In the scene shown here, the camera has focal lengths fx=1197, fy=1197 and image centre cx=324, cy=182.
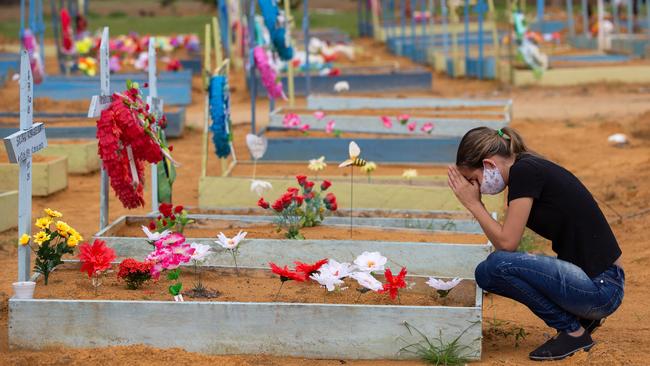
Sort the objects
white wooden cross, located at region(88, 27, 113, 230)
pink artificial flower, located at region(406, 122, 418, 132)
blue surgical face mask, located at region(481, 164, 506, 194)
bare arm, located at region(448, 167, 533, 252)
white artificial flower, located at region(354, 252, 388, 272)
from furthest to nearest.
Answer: pink artificial flower, located at region(406, 122, 418, 132) < white wooden cross, located at region(88, 27, 113, 230) < white artificial flower, located at region(354, 252, 388, 272) < blue surgical face mask, located at region(481, 164, 506, 194) < bare arm, located at region(448, 167, 533, 252)

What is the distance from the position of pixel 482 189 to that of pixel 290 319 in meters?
0.99

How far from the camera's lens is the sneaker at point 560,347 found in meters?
5.07

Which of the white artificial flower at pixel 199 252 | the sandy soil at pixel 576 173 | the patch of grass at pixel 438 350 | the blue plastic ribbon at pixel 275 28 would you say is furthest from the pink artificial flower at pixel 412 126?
the patch of grass at pixel 438 350

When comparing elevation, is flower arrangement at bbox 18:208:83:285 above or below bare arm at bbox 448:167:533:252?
below

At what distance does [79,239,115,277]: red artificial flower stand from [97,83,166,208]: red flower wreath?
80 centimetres

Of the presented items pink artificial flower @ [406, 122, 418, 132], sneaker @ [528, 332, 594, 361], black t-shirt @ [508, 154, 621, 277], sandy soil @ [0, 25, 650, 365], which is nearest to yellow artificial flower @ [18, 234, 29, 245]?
sandy soil @ [0, 25, 650, 365]

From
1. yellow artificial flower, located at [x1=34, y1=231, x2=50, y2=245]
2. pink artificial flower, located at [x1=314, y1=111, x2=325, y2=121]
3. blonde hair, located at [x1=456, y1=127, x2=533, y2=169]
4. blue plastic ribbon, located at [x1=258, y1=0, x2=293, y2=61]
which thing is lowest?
yellow artificial flower, located at [x1=34, y1=231, x2=50, y2=245]

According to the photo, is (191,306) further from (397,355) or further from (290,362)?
(397,355)

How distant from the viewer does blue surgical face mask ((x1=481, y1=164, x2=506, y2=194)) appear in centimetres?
504

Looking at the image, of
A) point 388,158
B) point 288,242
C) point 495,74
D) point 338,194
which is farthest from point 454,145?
point 495,74

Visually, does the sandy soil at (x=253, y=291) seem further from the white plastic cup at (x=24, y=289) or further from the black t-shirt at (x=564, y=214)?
the black t-shirt at (x=564, y=214)

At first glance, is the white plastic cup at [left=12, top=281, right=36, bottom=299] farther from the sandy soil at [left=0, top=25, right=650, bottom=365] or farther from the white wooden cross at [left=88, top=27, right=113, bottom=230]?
the white wooden cross at [left=88, top=27, right=113, bottom=230]

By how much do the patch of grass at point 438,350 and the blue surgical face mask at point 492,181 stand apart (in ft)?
1.89

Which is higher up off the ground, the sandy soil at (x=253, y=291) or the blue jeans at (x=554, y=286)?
the blue jeans at (x=554, y=286)
